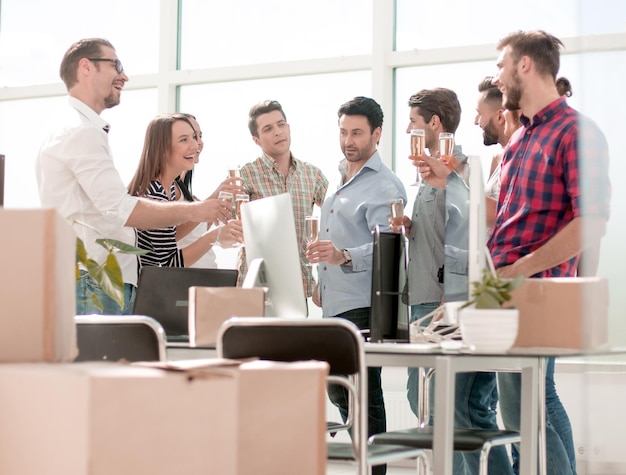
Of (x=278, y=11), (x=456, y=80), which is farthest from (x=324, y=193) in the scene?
→ (x=278, y=11)

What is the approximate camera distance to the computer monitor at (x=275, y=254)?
287 centimetres

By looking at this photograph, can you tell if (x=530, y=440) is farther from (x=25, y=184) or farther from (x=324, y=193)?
(x=25, y=184)

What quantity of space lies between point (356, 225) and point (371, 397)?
27.6 inches

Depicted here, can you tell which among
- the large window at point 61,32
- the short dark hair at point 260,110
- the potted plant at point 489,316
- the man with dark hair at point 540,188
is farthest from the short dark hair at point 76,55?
the large window at point 61,32

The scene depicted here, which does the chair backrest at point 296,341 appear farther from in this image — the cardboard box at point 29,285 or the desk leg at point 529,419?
the cardboard box at point 29,285

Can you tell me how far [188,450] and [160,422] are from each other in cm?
7

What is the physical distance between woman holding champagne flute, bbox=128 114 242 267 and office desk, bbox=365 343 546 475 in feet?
5.07

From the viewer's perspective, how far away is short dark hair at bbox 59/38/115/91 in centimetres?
387

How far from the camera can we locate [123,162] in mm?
6215

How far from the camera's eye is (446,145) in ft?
10.3

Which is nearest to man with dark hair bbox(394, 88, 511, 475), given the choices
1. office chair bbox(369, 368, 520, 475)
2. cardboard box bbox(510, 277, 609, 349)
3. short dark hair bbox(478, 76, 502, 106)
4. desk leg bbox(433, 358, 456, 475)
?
short dark hair bbox(478, 76, 502, 106)

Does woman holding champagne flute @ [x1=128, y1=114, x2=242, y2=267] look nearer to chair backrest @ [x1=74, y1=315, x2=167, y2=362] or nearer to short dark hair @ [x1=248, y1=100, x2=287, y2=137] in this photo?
short dark hair @ [x1=248, y1=100, x2=287, y2=137]

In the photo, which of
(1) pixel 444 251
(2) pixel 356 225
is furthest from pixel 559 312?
(2) pixel 356 225

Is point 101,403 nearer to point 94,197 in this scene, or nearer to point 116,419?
point 116,419
